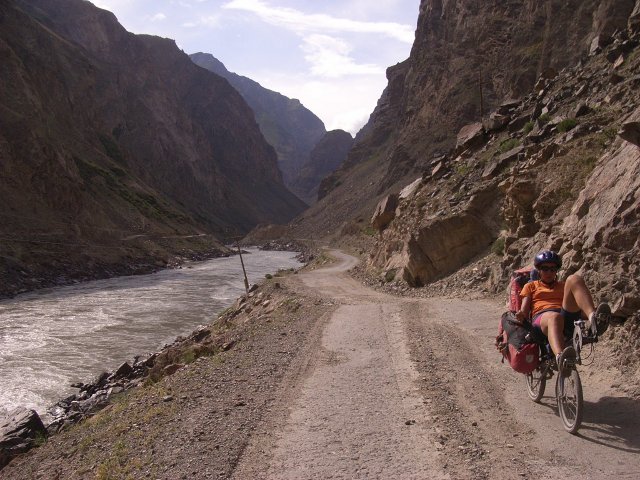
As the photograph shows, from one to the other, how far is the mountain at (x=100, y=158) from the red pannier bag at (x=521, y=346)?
33820 mm

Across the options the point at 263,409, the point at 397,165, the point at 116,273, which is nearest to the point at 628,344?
the point at 263,409

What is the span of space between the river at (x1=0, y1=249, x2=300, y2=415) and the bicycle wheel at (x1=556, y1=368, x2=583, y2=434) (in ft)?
40.2

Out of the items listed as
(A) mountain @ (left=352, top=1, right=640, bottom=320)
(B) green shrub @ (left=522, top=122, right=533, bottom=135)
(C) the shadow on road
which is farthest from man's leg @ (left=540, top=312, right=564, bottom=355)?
→ (B) green shrub @ (left=522, top=122, right=533, bottom=135)

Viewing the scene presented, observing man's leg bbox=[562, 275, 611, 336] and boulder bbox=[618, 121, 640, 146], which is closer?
man's leg bbox=[562, 275, 611, 336]

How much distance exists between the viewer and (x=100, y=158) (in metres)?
76.7

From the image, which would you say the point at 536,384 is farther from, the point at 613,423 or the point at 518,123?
the point at 518,123

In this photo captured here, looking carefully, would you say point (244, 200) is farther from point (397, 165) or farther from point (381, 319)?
point (381, 319)

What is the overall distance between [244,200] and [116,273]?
11929 cm

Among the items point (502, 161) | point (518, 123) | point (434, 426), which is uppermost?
point (518, 123)

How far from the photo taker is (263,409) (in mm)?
6527

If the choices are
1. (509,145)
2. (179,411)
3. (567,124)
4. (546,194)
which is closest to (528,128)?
(509,145)

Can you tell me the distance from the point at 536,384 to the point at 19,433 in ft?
29.5

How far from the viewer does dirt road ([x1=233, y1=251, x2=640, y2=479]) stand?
459 centimetres

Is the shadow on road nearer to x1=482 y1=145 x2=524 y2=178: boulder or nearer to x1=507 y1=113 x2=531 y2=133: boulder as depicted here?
x1=482 y1=145 x2=524 y2=178: boulder
